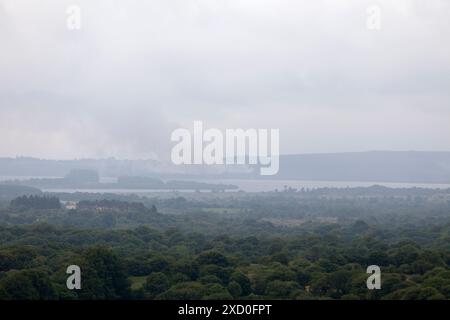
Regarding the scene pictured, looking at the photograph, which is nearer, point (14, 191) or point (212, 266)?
point (212, 266)

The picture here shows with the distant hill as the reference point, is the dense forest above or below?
below

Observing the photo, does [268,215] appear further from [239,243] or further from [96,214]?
[239,243]

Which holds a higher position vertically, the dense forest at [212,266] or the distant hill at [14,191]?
the distant hill at [14,191]

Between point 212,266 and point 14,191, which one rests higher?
point 14,191

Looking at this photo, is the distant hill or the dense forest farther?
the distant hill

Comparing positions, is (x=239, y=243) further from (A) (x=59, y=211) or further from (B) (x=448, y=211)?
(B) (x=448, y=211)

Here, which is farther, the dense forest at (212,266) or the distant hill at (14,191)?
the distant hill at (14,191)

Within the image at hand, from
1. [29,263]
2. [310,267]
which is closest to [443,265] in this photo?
[310,267]
